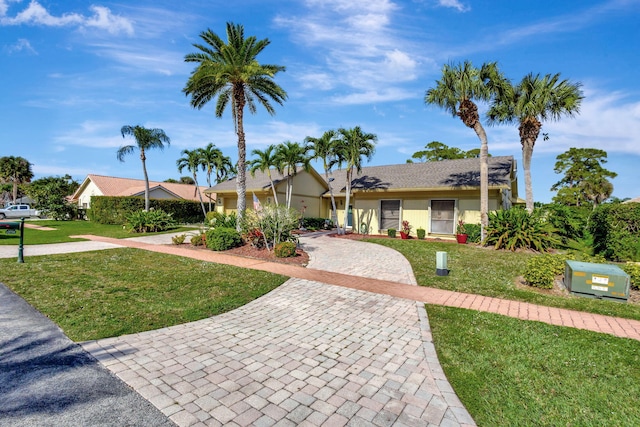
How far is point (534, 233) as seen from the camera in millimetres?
12672

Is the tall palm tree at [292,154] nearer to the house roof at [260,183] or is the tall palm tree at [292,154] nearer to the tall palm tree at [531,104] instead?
the house roof at [260,183]

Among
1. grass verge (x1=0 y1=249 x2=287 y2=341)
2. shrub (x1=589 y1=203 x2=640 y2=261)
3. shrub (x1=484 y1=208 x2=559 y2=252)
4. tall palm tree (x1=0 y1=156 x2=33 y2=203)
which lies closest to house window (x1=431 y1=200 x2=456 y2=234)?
shrub (x1=484 y1=208 x2=559 y2=252)

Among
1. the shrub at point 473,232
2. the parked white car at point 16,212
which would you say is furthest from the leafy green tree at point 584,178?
the parked white car at point 16,212

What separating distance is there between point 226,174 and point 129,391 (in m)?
35.7

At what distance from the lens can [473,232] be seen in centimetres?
1544

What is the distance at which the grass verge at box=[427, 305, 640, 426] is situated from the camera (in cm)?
288

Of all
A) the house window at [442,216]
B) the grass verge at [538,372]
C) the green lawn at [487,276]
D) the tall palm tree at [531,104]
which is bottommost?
the grass verge at [538,372]

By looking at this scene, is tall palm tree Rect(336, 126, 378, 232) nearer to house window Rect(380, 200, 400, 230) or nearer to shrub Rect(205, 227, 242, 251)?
house window Rect(380, 200, 400, 230)

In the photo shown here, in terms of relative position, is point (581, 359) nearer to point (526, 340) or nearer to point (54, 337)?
point (526, 340)

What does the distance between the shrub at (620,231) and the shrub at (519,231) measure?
172 cm

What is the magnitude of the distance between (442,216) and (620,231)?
7647mm

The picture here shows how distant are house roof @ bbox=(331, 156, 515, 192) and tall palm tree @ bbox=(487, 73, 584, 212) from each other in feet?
4.89

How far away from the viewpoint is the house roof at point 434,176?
16188mm

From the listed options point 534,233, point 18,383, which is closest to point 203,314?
point 18,383
